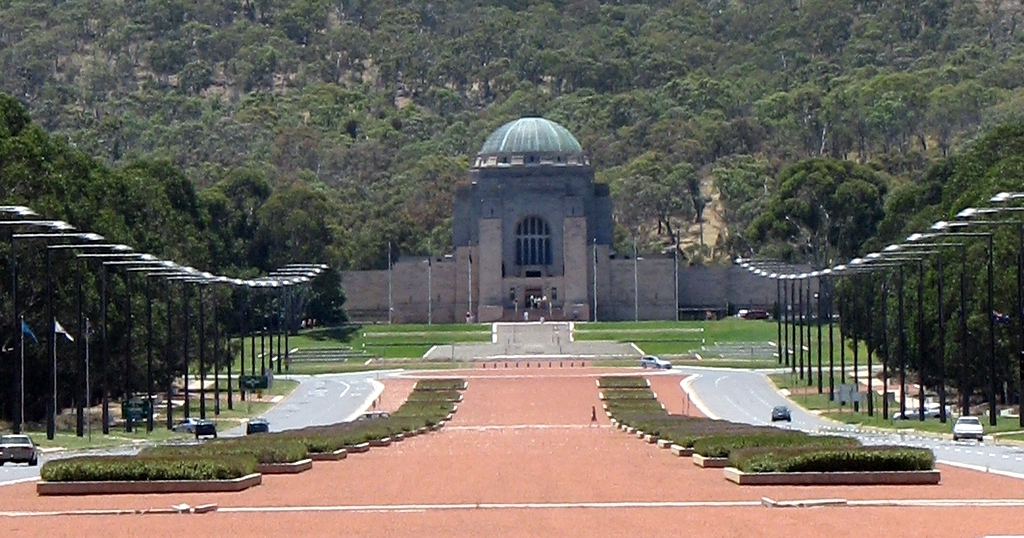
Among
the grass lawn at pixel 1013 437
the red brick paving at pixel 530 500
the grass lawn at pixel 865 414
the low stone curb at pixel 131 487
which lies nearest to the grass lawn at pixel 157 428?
the red brick paving at pixel 530 500

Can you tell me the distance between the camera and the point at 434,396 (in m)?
93.6

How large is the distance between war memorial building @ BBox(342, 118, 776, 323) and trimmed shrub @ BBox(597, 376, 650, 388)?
48.1 metres

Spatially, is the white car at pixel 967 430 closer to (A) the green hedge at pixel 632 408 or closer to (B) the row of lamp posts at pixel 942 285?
(B) the row of lamp posts at pixel 942 285

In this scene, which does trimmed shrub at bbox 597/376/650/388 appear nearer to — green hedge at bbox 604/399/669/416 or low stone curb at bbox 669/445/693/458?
green hedge at bbox 604/399/669/416

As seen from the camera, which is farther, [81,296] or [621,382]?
[621,382]

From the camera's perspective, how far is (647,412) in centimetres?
7981

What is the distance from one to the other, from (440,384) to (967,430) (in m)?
43.9

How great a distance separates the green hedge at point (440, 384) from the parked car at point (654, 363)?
13.4 meters

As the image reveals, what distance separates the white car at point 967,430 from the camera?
60.7m

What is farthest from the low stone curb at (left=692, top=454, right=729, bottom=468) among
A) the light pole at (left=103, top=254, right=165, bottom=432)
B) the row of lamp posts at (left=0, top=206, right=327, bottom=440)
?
the light pole at (left=103, top=254, right=165, bottom=432)

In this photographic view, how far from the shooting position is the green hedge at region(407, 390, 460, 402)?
91.7m

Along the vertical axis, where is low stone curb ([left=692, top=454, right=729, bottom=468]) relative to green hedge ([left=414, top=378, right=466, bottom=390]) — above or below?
below

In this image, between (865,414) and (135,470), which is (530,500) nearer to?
(135,470)

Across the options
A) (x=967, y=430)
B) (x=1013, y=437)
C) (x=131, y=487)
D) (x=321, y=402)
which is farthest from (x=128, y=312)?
(x=131, y=487)
